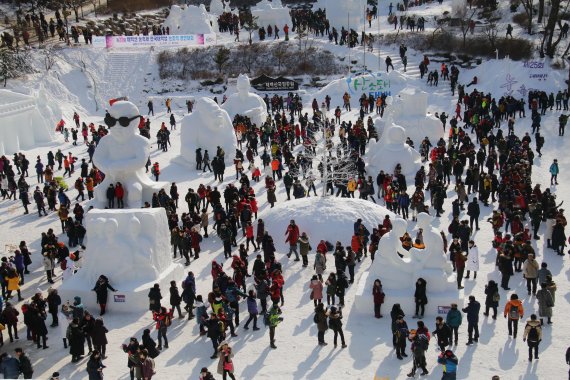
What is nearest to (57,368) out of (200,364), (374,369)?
(200,364)

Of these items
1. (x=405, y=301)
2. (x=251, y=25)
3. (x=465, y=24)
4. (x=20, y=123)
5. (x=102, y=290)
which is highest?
(x=251, y=25)

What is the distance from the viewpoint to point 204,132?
27641 millimetres

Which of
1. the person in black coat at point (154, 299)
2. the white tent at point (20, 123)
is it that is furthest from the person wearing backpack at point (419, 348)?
the white tent at point (20, 123)

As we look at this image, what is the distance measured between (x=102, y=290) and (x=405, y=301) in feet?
20.6

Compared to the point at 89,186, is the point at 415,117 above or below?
above

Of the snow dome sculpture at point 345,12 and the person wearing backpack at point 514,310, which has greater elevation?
the snow dome sculpture at point 345,12

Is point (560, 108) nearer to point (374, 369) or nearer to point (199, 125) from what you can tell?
point (199, 125)

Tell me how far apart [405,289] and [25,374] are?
24.5 feet

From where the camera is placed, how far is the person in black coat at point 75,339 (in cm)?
1320

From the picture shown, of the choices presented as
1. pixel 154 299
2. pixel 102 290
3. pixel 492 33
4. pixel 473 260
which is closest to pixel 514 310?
pixel 473 260

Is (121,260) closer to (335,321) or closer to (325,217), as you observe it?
(335,321)

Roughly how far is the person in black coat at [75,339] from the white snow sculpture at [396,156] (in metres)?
13.8

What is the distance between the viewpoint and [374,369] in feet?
42.3

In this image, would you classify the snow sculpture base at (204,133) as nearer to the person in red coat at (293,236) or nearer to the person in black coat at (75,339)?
the person in red coat at (293,236)
